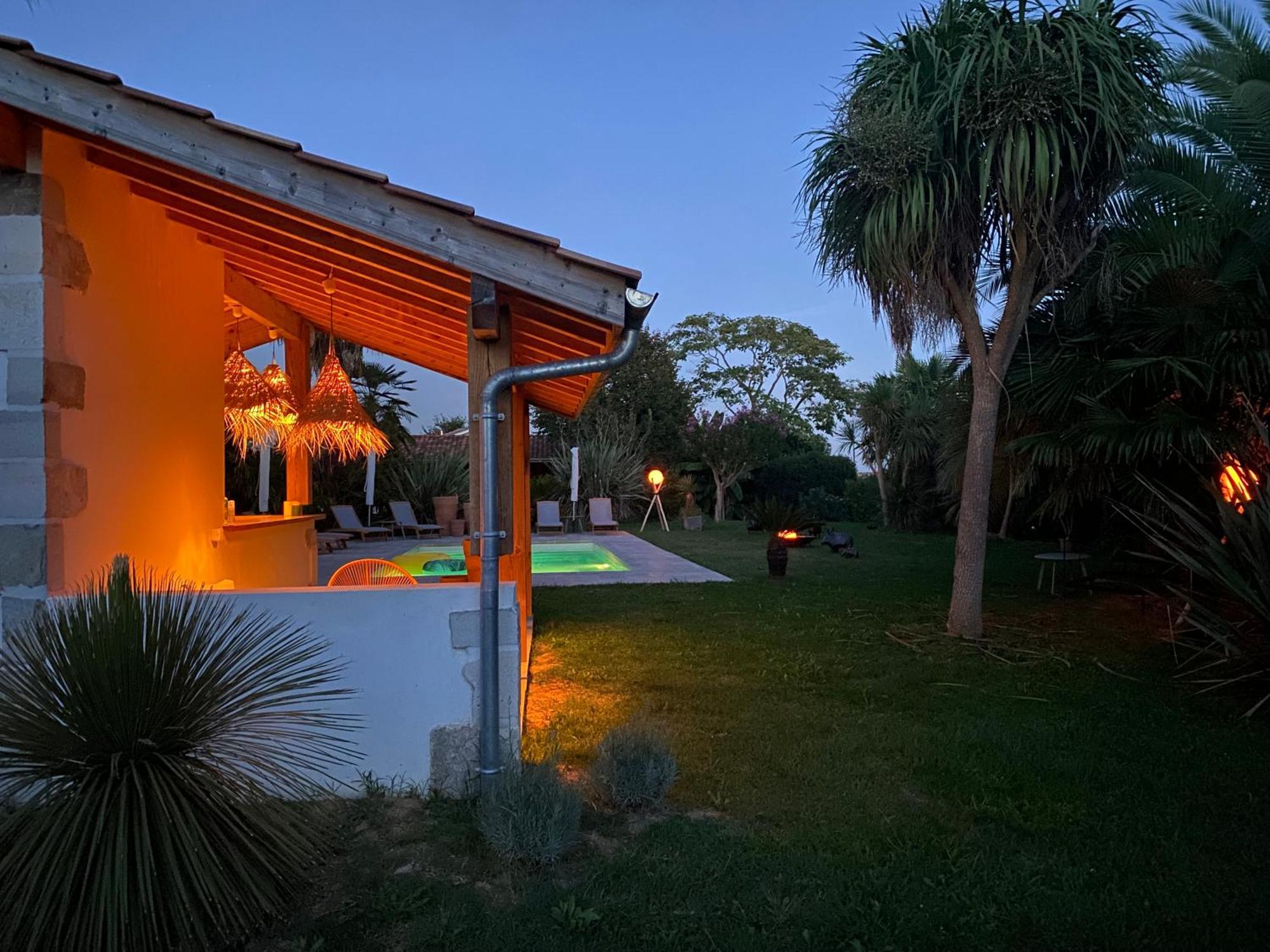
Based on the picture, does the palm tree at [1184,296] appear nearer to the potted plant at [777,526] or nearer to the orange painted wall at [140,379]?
the potted plant at [777,526]

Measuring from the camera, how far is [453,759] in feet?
13.0

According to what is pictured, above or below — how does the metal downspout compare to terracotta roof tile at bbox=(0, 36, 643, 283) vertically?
below

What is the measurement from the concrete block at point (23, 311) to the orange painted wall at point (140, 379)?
0.17 feet

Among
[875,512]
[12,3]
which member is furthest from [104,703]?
[875,512]

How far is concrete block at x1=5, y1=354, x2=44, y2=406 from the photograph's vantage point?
12.5 feet

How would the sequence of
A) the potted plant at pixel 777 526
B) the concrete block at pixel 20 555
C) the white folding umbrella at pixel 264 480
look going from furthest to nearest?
the potted plant at pixel 777 526 < the white folding umbrella at pixel 264 480 < the concrete block at pixel 20 555

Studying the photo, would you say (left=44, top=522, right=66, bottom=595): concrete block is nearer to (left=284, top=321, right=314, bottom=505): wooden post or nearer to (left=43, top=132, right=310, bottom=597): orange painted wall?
(left=43, top=132, right=310, bottom=597): orange painted wall

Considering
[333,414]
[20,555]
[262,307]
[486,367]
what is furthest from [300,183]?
[262,307]

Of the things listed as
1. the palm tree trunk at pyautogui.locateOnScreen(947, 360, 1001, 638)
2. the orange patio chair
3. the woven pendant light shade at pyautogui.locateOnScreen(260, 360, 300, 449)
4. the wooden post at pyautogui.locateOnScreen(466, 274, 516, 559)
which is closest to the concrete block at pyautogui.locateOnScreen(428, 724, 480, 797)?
the wooden post at pyautogui.locateOnScreen(466, 274, 516, 559)

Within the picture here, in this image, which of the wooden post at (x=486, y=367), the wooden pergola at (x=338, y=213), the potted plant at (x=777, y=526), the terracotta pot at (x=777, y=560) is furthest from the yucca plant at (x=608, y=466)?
the wooden post at (x=486, y=367)

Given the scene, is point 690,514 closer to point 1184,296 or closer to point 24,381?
point 1184,296

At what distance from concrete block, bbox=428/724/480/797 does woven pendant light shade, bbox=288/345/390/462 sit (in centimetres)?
322

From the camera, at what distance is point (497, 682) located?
12.5 feet

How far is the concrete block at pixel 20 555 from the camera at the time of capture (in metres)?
3.78
